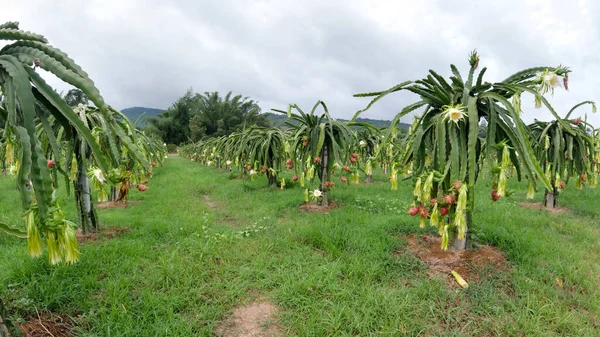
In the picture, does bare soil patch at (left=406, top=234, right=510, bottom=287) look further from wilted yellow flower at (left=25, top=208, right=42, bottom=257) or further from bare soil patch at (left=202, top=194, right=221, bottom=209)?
bare soil patch at (left=202, top=194, right=221, bottom=209)

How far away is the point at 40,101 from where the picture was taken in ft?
5.47

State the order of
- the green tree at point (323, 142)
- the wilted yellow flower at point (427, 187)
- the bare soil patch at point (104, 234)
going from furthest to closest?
1. the green tree at point (323, 142)
2. the bare soil patch at point (104, 234)
3. the wilted yellow flower at point (427, 187)

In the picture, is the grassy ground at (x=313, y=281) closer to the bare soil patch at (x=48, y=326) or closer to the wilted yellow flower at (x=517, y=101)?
the bare soil patch at (x=48, y=326)

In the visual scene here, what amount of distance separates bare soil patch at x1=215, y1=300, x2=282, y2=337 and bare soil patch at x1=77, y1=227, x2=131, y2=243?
2303mm

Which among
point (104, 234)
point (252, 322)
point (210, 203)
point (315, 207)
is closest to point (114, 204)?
point (210, 203)

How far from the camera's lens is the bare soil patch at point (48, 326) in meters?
2.13

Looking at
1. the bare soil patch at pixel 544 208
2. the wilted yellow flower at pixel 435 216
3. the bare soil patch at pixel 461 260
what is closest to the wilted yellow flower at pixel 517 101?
the wilted yellow flower at pixel 435 216

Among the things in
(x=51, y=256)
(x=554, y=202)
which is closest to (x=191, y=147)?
(x=554, y=202)

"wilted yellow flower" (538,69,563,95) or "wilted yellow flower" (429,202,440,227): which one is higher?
"wilted yellow flower" (538,69,563,95)

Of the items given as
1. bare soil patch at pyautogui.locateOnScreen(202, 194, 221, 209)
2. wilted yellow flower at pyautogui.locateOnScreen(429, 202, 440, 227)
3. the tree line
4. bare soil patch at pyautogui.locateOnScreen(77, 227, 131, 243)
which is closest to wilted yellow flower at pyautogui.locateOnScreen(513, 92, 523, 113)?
wilted yellow flower at pyautogui.locateOnScreen(429, 202, 440, 227)

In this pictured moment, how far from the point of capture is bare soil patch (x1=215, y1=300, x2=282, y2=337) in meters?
2.35

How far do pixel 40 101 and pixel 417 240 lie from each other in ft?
11.8

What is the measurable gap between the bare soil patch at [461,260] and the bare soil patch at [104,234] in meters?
3.55

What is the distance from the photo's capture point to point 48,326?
2225 millimetres
